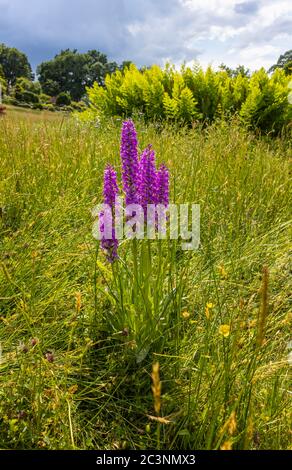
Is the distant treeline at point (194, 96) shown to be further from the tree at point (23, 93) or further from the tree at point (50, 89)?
the tree at point (50, 89)

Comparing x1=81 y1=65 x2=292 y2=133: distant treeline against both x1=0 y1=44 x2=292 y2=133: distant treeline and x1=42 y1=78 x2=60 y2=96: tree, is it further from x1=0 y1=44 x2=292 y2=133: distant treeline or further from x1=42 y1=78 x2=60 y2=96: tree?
x1=42 y1=78 x2=60 y2=96: tree

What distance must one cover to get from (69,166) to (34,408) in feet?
8.13

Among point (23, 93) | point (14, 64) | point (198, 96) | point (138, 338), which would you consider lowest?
point (138, 338)

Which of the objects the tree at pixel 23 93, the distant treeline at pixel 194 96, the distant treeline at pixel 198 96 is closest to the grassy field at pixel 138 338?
the tree at pixel 23 93

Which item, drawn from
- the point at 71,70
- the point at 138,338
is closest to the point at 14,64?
the point at 71,70

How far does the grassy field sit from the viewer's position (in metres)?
1.39

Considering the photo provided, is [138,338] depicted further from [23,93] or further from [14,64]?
[14,64]

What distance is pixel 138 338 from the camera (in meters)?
1.74

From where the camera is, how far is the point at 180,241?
2.80 meters

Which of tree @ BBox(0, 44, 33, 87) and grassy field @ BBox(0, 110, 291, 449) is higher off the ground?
tree @ BBox(0, 44, 33, 87)

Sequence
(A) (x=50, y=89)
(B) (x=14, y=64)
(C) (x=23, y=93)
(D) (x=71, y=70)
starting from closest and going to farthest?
(C) (x=23, y=93) → (A) (x=50, y=89) → (B) (x=14, y=64) → (D) (x=71, y=70)

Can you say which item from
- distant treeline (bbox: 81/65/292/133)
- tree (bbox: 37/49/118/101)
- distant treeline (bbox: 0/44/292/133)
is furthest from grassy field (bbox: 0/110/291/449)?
tree (bbox: 37/49/118/101)

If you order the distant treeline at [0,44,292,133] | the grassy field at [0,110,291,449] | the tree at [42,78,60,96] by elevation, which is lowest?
the grassy field at [0,110,291,449]

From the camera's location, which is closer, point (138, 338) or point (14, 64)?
point (138, 338)
